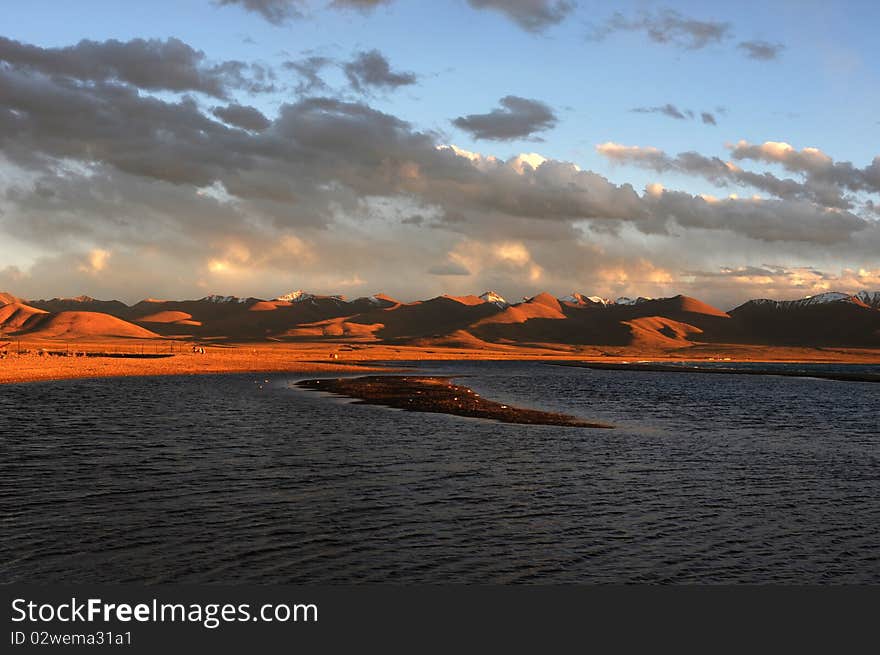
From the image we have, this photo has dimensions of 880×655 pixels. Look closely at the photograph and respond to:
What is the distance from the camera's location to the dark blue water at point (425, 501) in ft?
69.9

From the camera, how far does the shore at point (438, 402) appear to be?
205 feet

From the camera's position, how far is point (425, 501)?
2961cm

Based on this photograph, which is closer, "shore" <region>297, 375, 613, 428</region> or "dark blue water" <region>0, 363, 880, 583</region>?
"dark blue water" <region>0, 363, 880, 583</region>

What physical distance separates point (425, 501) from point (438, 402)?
46.6 meters

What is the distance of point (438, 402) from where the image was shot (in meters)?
76.2

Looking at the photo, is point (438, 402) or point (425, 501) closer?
point (425, 501)

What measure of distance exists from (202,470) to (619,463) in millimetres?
21719

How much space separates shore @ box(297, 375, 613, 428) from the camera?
62469 millimetres

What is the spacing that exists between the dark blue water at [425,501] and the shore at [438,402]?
4.71m

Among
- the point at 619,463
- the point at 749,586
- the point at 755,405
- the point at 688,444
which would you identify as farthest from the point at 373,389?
the point at 749,586

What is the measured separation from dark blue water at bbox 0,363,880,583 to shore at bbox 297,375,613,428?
4.71m

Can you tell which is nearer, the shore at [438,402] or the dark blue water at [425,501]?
the dark blue water at [425,501]

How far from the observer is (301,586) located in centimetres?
1939

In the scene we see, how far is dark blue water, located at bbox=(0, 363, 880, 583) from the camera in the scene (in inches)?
838
